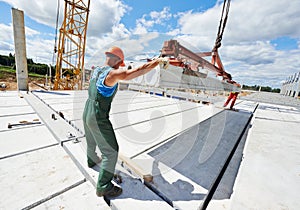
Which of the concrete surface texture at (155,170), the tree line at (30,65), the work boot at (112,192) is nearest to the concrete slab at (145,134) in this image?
the concrete surface texture at (155,170)

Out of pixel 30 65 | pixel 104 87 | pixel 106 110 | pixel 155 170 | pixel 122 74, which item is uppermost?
pixel 30 65

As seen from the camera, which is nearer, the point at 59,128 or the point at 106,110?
the point at 106,110

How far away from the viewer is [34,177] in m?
1.32

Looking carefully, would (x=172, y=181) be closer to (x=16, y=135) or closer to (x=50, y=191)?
(x=50, y=191)

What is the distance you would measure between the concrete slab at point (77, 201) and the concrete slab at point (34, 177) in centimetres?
6

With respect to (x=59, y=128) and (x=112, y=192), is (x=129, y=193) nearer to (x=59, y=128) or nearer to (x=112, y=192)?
(x=112, y=192)

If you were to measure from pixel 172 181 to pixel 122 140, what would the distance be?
111 cm

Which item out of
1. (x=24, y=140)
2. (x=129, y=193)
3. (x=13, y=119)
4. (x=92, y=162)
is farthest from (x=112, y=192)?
(x=13, y=119)

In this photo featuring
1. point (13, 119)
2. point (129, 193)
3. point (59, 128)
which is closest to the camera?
point (129, 193)

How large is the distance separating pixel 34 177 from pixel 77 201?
0.56 m

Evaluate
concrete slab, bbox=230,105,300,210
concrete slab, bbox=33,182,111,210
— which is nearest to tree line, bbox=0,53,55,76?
concrete slab, bbox=33,182,111,210

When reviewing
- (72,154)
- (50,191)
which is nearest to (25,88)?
(72,154)

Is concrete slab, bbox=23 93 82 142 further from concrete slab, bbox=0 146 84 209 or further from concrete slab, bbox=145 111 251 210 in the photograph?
concrete slab, bbox=145 111 251 210

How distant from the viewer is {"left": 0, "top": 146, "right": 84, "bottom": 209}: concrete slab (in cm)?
110
